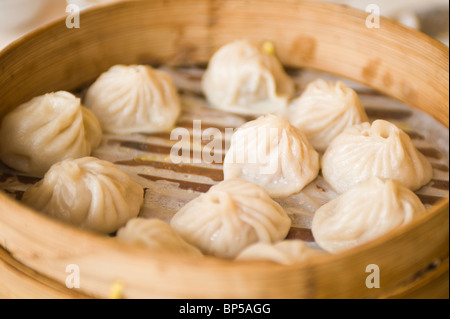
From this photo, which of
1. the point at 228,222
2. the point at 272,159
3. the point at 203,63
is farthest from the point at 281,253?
the point at 203,63

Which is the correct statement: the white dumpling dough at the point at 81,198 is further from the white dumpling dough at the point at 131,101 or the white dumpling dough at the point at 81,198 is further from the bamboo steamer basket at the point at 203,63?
the white dumpling dough at the point at 131,101

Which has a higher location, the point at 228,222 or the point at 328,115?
the point at 328,115

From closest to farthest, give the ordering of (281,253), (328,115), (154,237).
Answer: (281,253) < (154,237) < (328,115)

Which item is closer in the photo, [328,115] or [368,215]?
[368,215]

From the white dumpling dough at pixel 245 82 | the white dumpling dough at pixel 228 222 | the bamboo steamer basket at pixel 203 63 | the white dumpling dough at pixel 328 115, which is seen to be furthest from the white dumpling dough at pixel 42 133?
the white dumpling dough at pixel 328 115

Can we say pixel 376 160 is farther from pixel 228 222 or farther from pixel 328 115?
pixel 228 222
